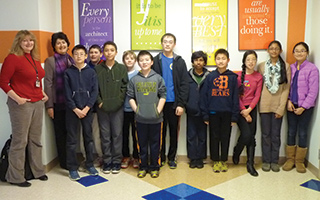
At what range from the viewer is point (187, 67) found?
3836 mm

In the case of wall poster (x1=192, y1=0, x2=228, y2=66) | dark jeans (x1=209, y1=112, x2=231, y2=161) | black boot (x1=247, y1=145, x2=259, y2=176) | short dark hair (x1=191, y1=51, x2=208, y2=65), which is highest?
wall poster (x1=192, y1=0, x2=228, y2=66)

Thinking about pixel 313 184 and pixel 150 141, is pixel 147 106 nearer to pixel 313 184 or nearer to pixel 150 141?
pixel 150 141

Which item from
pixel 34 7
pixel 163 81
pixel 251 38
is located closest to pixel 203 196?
pixel 163 81

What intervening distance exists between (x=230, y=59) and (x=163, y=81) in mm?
931

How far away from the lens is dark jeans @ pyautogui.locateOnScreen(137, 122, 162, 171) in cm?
336

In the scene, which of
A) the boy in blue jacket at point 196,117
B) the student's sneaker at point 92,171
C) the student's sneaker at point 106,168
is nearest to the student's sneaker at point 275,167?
the boy in blue jacket at point 196,117

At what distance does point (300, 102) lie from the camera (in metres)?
3.45

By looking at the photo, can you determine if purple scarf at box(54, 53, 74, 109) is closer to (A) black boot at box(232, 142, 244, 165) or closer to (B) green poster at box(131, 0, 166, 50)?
(B) green poster at box(131, 0, 166, 50)

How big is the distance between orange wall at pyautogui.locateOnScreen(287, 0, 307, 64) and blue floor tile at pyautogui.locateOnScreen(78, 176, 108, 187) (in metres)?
2.59

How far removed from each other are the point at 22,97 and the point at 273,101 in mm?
2668

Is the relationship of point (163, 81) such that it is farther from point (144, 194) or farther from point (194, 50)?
point (144, 194)

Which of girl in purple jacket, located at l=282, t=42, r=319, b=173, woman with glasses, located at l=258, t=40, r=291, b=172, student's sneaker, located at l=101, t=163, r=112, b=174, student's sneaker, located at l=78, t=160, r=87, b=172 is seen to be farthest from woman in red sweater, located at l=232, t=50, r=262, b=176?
student's sneaker, located at l=78, t=160, r=87, b=172

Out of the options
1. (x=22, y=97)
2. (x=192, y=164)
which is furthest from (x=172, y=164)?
(x=22, y=97)

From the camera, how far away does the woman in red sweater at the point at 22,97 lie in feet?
9.81
